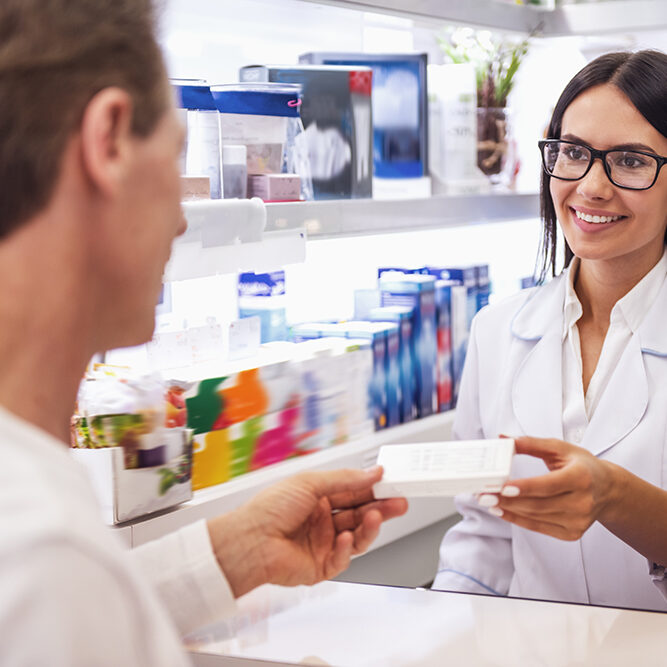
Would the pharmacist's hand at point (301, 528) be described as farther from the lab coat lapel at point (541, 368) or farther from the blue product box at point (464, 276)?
the blue product box at point (464, 276)

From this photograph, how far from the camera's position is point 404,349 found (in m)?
2.15

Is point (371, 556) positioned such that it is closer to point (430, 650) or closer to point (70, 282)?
point (430, 650)

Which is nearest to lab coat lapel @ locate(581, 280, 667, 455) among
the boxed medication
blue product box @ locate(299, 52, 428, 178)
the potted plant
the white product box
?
the white product box

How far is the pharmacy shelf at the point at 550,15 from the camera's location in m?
2.17

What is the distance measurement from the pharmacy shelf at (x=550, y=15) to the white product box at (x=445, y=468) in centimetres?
120

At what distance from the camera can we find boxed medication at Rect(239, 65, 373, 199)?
6.37 ft

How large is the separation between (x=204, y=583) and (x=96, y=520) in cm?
49

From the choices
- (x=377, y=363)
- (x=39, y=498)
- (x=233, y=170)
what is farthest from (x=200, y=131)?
(x=39, y=498)

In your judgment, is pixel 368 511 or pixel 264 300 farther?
pixel 264 300

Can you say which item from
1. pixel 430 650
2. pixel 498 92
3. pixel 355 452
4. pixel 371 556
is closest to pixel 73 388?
pixel 430 650

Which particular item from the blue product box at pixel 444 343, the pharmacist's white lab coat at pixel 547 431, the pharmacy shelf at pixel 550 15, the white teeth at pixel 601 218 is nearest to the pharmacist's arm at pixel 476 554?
the pharmacist's white lab coat at pixel 547 431

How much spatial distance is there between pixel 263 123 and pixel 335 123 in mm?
245

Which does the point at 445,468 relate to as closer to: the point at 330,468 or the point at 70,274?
the point at 70,274

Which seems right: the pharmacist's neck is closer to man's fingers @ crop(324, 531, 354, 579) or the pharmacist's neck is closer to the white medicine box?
man's fingers @ crop(324, 531, 354, 579)
